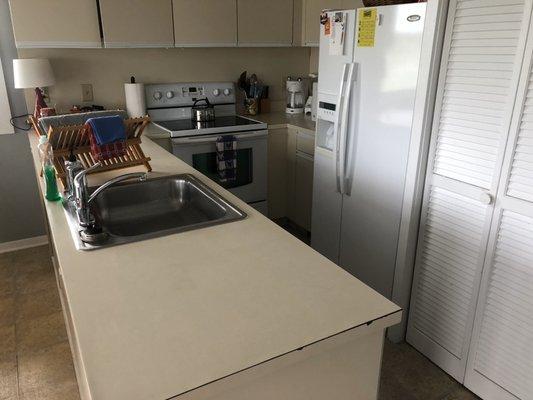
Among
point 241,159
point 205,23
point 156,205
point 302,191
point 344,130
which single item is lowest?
point 302,191

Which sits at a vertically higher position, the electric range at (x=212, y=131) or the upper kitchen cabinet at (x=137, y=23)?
the upper kitchen cabinet at (x=137, y=23)

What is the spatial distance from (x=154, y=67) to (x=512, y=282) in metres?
2.75

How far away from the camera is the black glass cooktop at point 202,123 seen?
3.07 m

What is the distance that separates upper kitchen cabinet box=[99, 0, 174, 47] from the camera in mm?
2768

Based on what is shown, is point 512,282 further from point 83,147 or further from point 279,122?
point 279,122

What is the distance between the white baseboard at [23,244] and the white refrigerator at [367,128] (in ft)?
7.06

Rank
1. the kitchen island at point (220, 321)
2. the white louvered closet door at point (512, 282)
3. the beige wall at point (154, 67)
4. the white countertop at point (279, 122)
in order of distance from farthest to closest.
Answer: the beige wall at point (154, 67), the white countertop at point (279, 122), the white louvered closet door at point (512, 282), the kitchen island at point (220, 321)

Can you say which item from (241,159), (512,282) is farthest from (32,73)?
(512,282)

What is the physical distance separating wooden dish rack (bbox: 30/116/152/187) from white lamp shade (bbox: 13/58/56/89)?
845mm

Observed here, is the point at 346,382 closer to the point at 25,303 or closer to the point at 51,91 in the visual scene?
the point at 25,303

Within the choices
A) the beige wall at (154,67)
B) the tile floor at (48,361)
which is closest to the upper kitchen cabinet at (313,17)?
the beige wall at (154,67)

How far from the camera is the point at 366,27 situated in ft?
6.98

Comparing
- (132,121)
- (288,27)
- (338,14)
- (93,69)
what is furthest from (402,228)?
(93,69)

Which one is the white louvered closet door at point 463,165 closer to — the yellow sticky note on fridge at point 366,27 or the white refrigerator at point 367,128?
the white refrigerator at point 367,128
